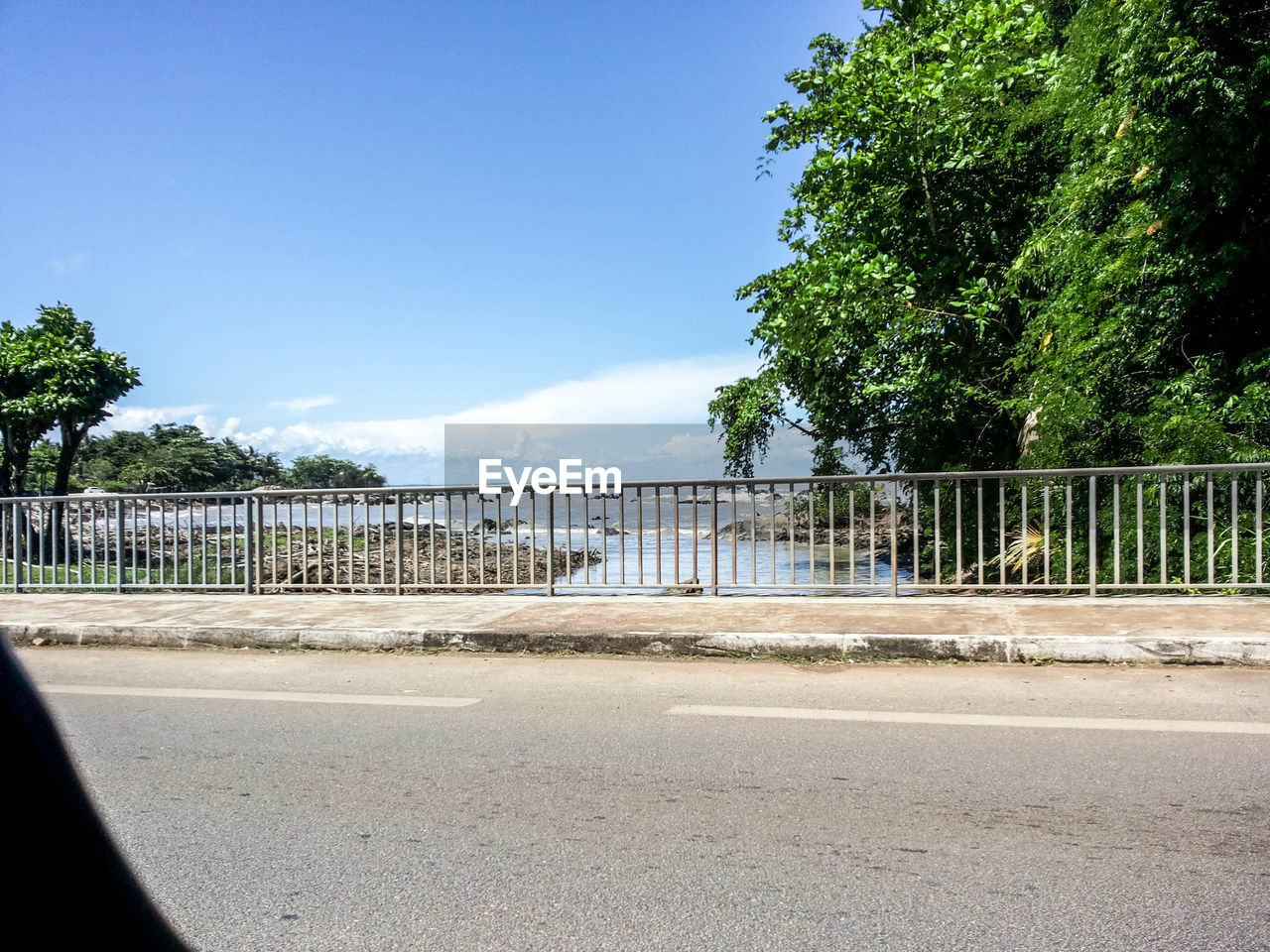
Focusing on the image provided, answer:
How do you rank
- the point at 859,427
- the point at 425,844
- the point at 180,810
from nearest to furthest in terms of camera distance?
the point at 425,844 < the point at 180,810 < the point at 859,427

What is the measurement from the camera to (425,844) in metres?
3.03

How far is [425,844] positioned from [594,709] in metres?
1.95

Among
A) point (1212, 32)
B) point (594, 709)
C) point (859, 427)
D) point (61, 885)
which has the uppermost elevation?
point (1212, 32)

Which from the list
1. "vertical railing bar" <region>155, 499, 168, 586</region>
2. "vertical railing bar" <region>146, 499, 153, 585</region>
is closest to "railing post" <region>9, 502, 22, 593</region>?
"vertical railing bar" <region>146, 499, 153, 585</region>

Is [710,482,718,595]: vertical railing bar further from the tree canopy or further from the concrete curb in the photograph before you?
the tree canopy

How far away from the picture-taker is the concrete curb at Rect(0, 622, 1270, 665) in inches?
228

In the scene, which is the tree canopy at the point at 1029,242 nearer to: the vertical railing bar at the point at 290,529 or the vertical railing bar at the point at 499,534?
the vertical railing bar at the point at 499,534

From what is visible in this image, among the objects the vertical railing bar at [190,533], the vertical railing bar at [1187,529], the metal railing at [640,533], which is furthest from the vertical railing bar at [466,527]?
the vertical railing bar at [1187,529]

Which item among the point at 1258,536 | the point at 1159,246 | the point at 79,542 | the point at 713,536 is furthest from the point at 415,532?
the point at 1159,246

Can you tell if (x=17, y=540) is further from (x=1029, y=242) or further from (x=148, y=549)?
(x=1029, y=242)

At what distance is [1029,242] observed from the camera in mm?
13086

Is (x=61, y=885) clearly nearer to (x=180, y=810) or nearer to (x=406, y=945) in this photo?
(x=406, y=945)

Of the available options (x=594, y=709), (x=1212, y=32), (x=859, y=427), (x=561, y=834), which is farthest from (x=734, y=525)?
(x=859, y=427)

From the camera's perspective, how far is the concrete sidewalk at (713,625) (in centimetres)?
598
